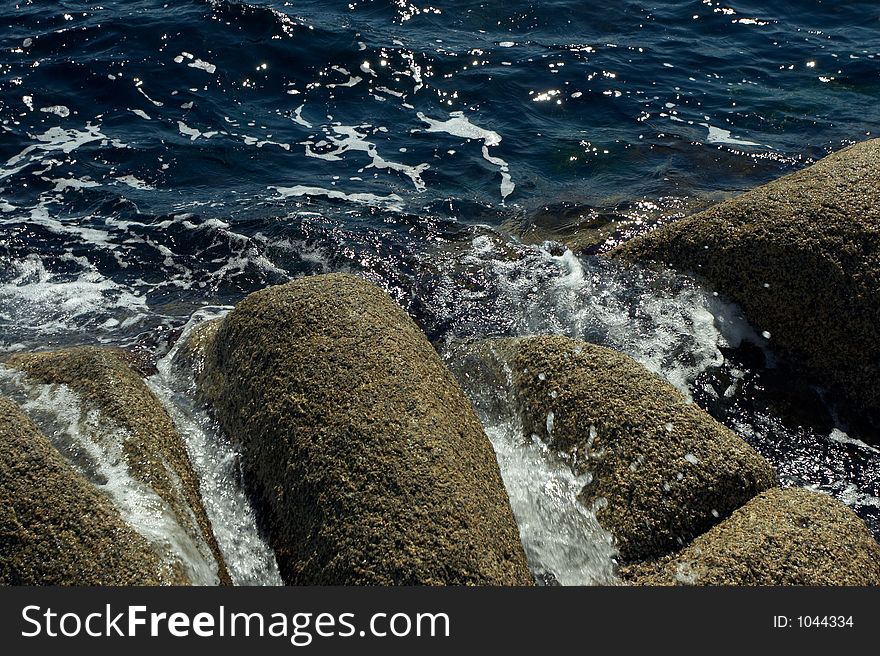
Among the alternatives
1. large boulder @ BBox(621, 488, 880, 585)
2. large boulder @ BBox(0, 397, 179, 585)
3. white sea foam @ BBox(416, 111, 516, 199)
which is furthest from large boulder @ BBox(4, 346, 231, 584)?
white sea foam @ BBox(416, 111, 516, 199)

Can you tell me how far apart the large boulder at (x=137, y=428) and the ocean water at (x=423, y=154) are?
0.31 metres

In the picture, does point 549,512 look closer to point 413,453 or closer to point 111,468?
point 413,453

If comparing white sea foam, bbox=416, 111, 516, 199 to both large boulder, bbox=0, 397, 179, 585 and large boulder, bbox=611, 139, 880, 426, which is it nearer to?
large boulder, bbox=611, 139, 880, 426

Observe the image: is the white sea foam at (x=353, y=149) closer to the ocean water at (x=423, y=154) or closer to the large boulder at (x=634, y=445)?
the ocean water at (x=423, y=154)

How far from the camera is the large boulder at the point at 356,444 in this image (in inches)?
161

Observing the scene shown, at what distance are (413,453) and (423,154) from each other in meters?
6.79

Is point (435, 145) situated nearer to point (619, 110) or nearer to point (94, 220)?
point (619, 110)

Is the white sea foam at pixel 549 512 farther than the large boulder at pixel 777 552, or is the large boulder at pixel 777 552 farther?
the white sea foam at pixel 549 512

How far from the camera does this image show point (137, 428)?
4.82 meters

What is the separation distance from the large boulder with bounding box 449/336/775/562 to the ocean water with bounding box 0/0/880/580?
1.21ft

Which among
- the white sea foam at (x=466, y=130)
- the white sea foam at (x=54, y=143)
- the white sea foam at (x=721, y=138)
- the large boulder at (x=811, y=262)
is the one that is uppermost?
the large boulder at (x=811, y=262)

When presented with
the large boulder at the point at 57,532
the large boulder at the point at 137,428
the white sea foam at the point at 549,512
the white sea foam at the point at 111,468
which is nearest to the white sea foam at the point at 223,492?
the large boulder at the point at 137,428

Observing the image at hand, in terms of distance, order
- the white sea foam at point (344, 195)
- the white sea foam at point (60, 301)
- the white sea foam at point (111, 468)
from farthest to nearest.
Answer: the white sea foam at point (344, 195), the white sea foam at point (60, 301), the white sea foam at point (111, 468)

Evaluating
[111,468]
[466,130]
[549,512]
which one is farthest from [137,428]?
[466,130]
